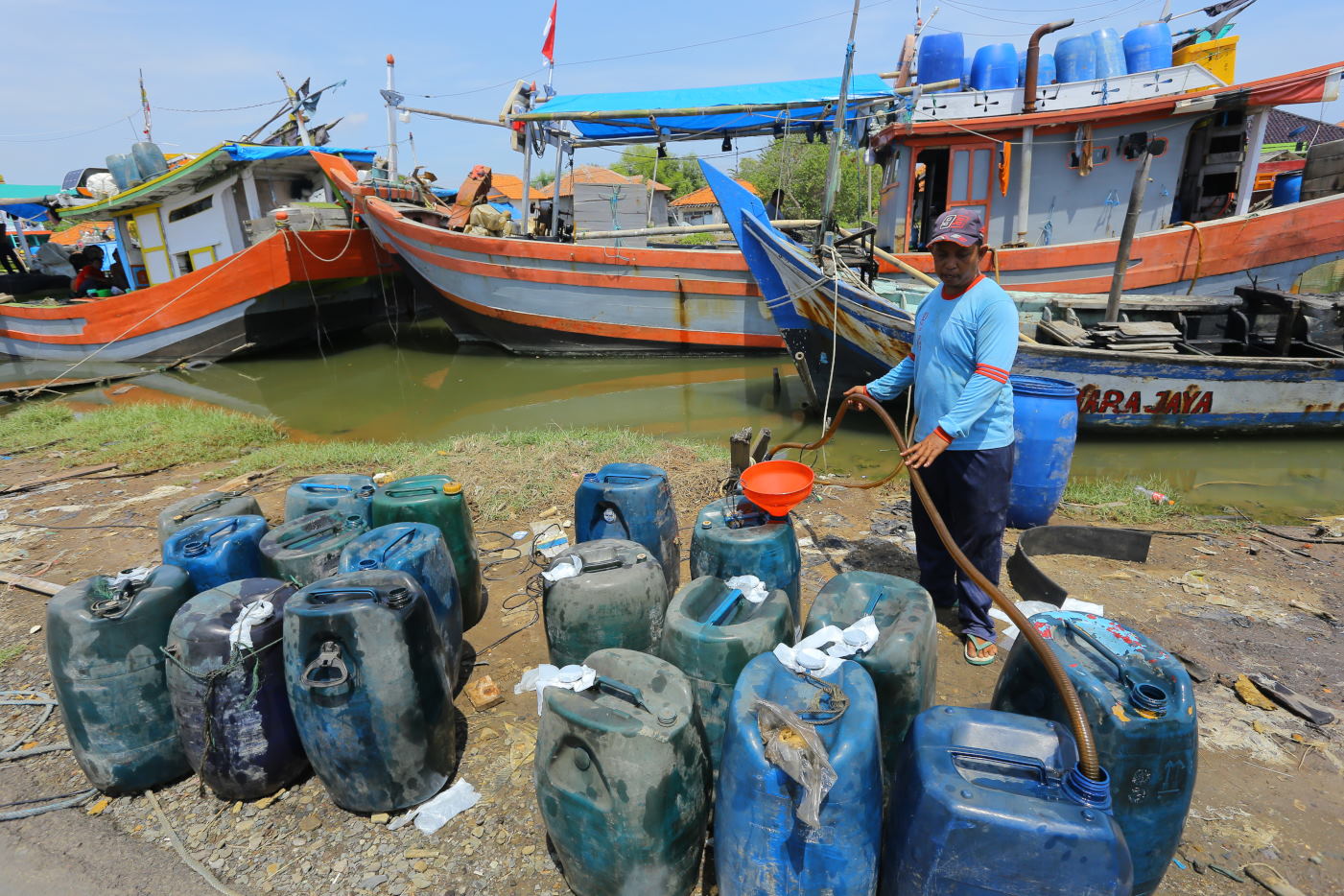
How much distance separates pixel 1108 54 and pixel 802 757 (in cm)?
1070

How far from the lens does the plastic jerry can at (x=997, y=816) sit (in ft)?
4.28

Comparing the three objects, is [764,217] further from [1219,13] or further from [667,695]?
[1219,13]

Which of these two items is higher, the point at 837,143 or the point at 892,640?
the point at 837,143

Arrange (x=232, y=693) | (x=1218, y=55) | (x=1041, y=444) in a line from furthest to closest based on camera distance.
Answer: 1. (x=1218, y=55)
2. (x=1041, y=444)
3. (x=232, y=693)

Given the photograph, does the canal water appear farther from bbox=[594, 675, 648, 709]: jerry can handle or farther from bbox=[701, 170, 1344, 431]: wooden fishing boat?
bbox=[594, 675, 648, 709]: jerry can handle

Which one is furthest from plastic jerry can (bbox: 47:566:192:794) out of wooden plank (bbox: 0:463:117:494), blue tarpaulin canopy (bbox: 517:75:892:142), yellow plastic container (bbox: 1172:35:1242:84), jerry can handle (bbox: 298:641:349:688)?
yellow plastic container (bbox: 1172:35:1242:84)

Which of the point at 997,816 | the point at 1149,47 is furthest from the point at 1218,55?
the point at 997,816

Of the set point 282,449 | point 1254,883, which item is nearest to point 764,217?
point 282,449

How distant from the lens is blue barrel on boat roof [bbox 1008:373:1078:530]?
404cm

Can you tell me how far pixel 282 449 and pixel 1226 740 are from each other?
6538mm

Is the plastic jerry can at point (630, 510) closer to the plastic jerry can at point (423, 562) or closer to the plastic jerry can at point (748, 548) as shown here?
the plastic jerry can at point (748, 548)

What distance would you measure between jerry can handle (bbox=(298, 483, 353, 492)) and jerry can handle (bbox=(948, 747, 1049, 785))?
111 inches

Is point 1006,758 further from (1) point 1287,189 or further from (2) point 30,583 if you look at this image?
(1) point 1287,189

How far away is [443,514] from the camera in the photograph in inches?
120
